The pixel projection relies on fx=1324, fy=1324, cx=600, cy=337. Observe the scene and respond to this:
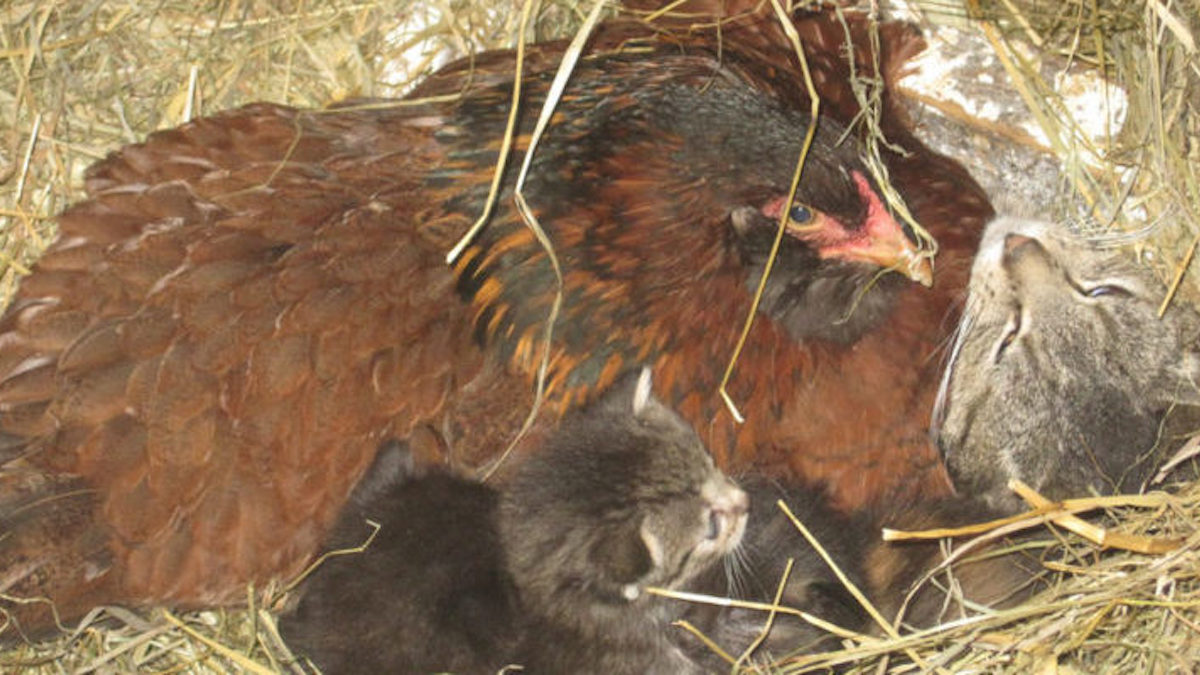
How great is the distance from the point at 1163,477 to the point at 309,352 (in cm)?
217

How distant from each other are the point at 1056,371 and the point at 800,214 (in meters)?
0.77

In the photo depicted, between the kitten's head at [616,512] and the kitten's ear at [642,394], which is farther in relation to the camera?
the kitten's ear at [642,394]

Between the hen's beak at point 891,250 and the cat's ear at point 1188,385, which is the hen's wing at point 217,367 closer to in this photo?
the hen's beak at point 891,250

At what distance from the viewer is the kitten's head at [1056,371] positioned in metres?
3.21

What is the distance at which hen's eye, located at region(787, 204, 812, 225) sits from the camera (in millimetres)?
3033

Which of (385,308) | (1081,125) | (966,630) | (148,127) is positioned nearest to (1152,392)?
(966,630)

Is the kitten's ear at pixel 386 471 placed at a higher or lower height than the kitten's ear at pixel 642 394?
lower

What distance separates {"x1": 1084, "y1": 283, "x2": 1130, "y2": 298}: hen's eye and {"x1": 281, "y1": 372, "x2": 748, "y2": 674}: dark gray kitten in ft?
3.34

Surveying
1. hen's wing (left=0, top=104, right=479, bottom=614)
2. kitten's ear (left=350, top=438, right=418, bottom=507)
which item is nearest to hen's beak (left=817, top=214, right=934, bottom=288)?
hen's wing (left=0, top=104, right=479, bottom=614)

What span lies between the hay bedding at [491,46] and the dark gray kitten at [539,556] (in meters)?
0.37

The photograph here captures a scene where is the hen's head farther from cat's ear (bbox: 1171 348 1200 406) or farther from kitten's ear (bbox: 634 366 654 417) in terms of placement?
cat's ear (bbox: 1171 348 1200 406)

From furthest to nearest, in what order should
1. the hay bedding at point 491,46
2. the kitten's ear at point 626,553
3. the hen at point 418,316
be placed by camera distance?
the hay bedding at point 491,46 → the hen at point 418,316 → the kitten's ear at point 626,553

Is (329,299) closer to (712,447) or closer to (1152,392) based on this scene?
(712,447)

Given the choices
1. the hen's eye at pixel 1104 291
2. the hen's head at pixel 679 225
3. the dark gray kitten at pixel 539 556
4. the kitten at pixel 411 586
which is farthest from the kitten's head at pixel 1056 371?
the kitten at pixel 411 586
